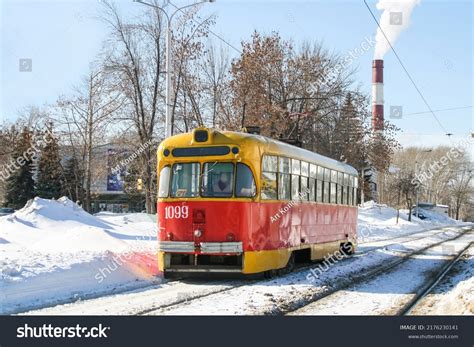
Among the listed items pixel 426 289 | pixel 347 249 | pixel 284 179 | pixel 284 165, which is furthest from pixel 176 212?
pixel 347 249

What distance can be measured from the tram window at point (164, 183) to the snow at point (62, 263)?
1807 mm

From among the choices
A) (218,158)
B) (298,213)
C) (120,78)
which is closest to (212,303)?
(218,158)

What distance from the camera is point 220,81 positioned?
117 ft

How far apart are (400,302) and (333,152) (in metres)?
26.4

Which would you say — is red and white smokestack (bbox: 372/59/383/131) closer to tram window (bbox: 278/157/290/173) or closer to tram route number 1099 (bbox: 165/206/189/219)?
tram window (bbox: 278/157/290/173)

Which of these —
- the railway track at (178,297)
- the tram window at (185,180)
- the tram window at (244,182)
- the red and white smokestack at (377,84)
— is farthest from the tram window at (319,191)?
the red and white smokestack at (377,84)

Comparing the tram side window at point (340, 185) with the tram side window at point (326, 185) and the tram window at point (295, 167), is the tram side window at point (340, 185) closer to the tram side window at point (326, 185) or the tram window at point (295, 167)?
the tram side window at point (326, 185)

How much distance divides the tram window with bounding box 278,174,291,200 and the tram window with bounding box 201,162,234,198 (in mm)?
1486

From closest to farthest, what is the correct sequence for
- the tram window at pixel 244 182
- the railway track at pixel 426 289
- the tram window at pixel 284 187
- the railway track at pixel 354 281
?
the railway track at pixel 426 289, the railway track at pixel 354 281, the tram window at pixel 244 182, the tram window at pixel 284 187

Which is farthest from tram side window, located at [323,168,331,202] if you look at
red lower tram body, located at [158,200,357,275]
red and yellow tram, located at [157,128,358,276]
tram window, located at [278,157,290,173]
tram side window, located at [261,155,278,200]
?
tram side window, located at [261,155,278,200]

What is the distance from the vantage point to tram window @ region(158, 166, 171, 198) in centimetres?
1339

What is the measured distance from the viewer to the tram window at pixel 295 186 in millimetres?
14523

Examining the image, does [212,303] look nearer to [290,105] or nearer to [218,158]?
[218,158]

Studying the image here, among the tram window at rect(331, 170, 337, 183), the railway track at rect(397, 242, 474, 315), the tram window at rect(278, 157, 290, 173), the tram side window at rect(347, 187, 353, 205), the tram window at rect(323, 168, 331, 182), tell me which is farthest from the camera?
the tram side window at rect(347, 187, 353, 205)
